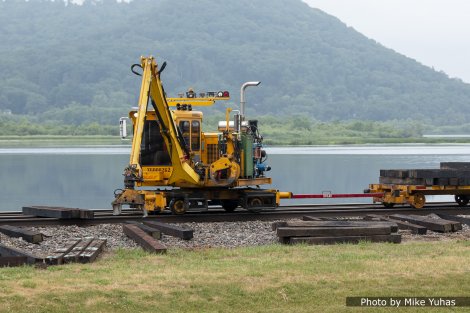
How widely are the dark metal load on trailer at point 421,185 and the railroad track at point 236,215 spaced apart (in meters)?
0.33

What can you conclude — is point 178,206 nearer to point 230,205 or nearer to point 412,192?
point 230,205

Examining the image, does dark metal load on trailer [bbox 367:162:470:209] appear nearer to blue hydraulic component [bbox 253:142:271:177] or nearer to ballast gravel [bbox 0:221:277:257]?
blue hydraulic component [bbox 253:142:271:177]

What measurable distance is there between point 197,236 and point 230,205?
5.90 m

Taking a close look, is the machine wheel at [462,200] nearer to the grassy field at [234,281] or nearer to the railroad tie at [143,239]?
the grassy field at [234,281]

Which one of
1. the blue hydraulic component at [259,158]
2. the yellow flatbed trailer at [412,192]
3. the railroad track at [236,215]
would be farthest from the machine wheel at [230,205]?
the yellow flatbed trailer at [412,192]

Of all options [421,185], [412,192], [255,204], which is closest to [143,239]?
[255,204]

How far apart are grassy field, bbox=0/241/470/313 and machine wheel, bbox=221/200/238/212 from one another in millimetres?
8565

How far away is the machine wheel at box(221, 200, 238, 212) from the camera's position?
25.6m

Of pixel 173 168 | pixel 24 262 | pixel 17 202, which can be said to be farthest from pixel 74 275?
pixel 17 202

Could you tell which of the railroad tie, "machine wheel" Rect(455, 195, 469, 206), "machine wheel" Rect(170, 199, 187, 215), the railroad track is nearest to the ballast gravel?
the railroad tie

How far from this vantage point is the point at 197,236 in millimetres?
20000

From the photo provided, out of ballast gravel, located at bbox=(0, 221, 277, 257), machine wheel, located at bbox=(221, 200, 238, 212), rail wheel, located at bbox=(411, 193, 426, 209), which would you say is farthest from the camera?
rail wheel, located at bbox=(411, 193, 426, 209)

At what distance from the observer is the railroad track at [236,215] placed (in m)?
22.0

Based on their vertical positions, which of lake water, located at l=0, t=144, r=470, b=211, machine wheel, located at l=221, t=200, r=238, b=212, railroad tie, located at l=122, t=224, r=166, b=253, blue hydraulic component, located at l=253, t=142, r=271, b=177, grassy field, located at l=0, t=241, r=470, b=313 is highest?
blue hydraulic component, located at l=253, t=142, r=271, b=177
